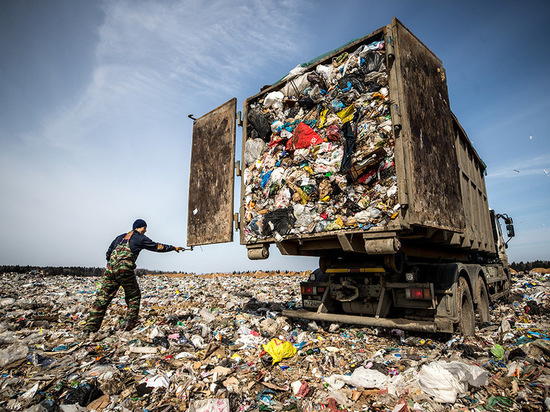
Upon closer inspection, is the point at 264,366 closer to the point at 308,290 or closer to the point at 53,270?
the point at 308,290

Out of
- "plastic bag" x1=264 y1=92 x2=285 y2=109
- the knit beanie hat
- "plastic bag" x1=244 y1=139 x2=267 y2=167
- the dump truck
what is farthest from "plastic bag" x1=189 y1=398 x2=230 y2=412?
"plastic bag" x1=264 y1=92 x2=285 y2=109

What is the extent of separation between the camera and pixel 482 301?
5012mm

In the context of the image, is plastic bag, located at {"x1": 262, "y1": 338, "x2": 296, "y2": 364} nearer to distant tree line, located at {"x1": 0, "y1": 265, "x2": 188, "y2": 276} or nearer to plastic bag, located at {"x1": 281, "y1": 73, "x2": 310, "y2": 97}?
plastic bag, located at {"x1": 281, "y1": 73, "x2": 310, "y2": 97}

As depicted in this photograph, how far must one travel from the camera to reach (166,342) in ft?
13.2

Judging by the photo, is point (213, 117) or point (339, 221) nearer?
point (339, 221)

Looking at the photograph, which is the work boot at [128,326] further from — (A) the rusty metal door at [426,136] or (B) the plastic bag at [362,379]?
(A) the rusty metal door at [426,136]

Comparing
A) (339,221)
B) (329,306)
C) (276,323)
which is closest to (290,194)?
(339,221)

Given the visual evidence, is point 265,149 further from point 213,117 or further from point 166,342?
point 166,342

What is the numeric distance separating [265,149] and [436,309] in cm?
297

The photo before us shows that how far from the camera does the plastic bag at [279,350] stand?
3461 millimetres

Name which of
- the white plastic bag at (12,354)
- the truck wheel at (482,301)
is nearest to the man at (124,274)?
the white plastic bag at (12,354)

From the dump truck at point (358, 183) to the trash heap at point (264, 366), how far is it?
375mm

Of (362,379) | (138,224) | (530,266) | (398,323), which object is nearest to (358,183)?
(398,323)

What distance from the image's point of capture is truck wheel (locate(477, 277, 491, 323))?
4.80 m
